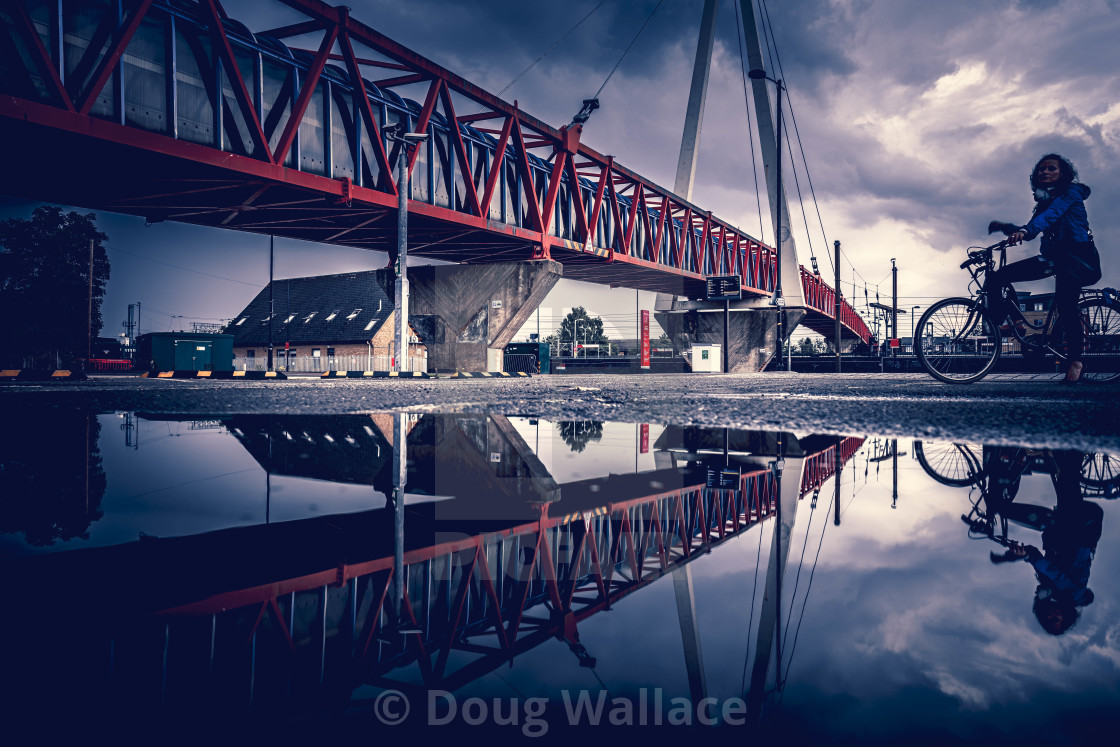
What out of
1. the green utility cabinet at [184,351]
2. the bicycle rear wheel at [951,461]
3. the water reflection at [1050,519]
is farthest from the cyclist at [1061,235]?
the green utility cabinet at [184,351]

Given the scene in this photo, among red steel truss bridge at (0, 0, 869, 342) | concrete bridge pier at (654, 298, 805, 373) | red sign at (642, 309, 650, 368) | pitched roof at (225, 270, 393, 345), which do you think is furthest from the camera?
pitched roof at (225, 270, 393, 345)

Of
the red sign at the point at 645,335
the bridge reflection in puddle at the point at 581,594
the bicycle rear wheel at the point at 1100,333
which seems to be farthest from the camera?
the red sign at the point at 645,335

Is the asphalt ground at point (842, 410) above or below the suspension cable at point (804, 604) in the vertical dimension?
above

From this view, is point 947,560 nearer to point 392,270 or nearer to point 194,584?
point 194,584

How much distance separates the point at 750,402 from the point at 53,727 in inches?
243

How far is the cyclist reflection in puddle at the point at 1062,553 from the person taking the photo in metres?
1.08

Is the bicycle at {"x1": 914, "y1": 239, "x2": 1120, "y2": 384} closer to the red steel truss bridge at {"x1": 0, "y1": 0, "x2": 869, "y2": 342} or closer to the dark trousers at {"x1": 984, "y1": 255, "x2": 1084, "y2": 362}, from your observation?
the dark trousers at {"x1": 984, "y1": 255, "x2": 1084, "y2": 362}

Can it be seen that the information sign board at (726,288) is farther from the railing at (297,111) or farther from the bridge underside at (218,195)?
the bridge underside at (218,195)

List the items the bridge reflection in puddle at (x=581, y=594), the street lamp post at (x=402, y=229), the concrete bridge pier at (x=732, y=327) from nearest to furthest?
the bridge reflection in puddle at (x=581, y=594)
the street lamp post at (x=402, y=229)
the concrete bridge pier at (x=732, y=327)

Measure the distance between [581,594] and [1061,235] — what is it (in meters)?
7.77

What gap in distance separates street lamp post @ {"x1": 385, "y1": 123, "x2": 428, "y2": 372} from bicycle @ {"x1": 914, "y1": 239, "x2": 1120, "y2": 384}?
13943 millimetres

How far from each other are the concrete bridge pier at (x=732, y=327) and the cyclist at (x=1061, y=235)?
3552 cm

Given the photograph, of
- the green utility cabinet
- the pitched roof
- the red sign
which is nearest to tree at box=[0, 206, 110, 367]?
the green utility cabinet

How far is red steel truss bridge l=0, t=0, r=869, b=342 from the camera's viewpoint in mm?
11906
